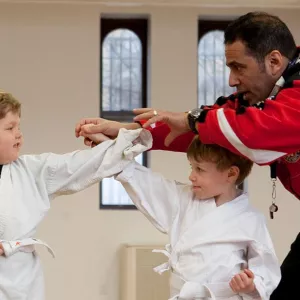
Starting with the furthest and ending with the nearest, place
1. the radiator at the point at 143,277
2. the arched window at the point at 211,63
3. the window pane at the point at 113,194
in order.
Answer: the arched window at the point at 211,63, the window pane at the point at 113,194, the radiator at the point at 143,277

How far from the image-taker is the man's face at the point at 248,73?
2398 mm

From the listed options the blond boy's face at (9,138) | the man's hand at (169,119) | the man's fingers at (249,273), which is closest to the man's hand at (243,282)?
the man's fingers at (249,273)

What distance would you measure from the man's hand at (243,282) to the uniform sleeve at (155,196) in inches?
12.1

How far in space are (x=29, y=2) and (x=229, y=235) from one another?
3.73 m

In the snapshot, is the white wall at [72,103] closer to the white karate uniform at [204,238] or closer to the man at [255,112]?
the man at [255,112]

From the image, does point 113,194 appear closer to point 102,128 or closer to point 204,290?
point 102,128

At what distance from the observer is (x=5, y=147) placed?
7.59 feet

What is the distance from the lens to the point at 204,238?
2.35 metres

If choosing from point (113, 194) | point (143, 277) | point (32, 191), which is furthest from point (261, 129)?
point (113, 194)

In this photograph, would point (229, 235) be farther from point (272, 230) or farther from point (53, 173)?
point (272, 230)

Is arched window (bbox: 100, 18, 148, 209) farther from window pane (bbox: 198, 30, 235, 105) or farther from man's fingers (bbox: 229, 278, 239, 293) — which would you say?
man's fingers (bbox: 229, 278, 239, 293)

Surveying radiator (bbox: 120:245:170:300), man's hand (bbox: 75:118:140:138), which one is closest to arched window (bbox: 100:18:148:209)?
radiator (bbox: 120:245:170:300)

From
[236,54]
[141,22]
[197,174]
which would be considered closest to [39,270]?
[197,174]

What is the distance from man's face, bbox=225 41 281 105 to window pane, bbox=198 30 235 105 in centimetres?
348
